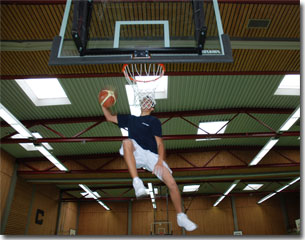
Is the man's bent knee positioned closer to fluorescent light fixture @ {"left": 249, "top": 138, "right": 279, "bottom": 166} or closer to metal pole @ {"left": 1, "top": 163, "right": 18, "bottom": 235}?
fluorescent light fixture @ {"left": 249, "top": 138, "right": 279, "bottom": 166}

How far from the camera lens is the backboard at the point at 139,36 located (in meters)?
4.07

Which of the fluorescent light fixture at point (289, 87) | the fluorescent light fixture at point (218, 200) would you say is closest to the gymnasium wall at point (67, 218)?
the fluorescent light fixture at point (218, 200)

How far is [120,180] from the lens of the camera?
14688mm

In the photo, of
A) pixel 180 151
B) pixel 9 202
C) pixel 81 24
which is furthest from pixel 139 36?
pixel 9 202

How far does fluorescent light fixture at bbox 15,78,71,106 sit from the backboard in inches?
189

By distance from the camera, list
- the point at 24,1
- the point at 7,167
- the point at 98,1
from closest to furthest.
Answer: the point at 98,1, the point at 24,1, the point at 7,167

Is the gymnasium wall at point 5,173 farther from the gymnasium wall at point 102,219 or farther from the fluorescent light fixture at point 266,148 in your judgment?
the fluorescent light fixture at point 266,148

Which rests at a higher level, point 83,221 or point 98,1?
point 98,1

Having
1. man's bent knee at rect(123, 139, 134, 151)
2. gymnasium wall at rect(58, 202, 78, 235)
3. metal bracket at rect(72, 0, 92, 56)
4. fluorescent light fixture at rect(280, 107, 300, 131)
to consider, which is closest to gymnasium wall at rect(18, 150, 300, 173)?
fluorescent light fixture at rect(280, 107, 300, 131)

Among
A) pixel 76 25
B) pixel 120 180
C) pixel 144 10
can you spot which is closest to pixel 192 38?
pixel 144 10

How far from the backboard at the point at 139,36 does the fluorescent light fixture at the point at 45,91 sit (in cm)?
480

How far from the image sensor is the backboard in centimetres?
407

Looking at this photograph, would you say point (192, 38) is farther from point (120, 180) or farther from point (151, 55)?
point (120, 180)

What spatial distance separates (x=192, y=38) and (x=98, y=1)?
2.01 metres
